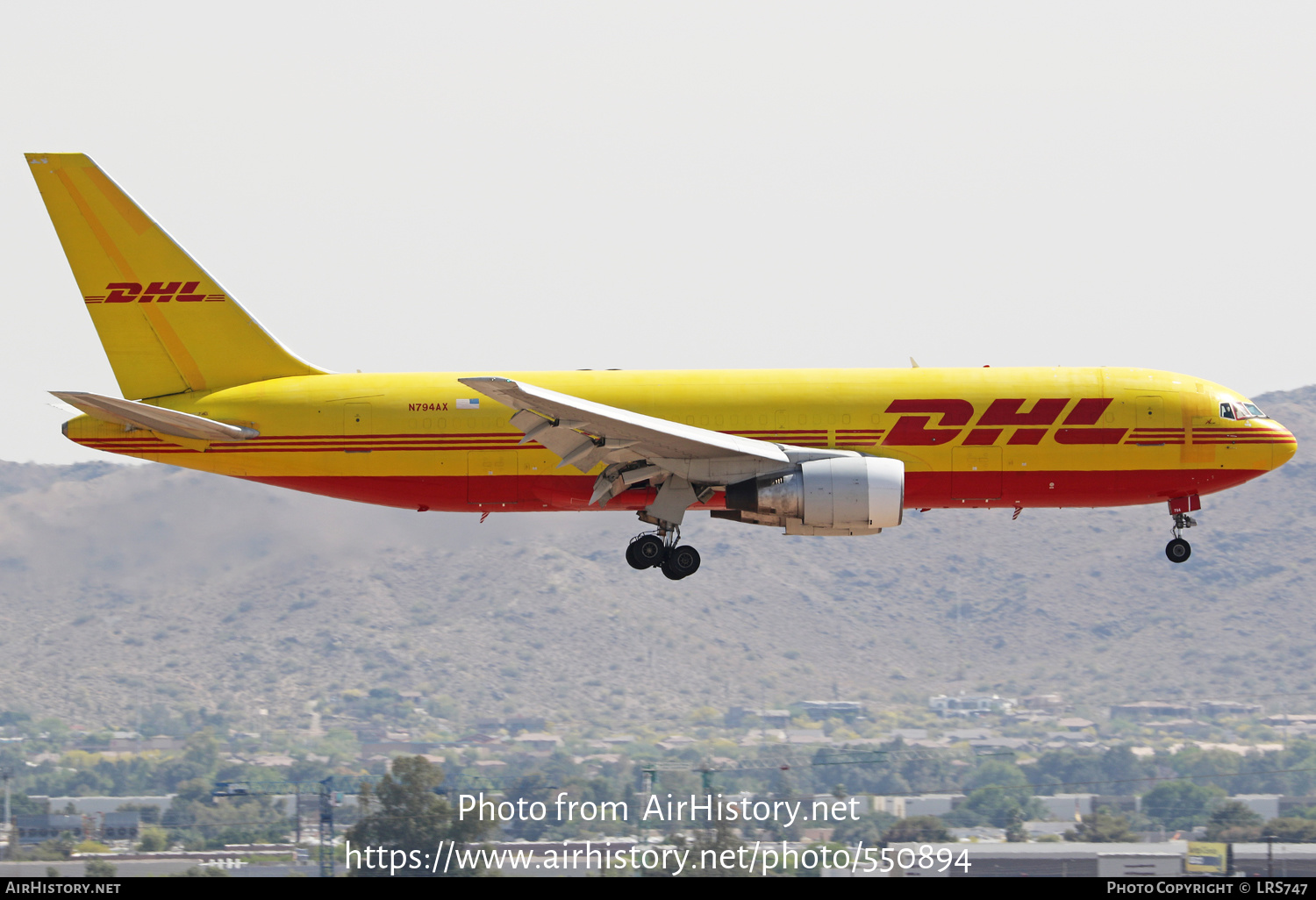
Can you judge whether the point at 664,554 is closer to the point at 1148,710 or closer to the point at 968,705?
the point at 1148,710

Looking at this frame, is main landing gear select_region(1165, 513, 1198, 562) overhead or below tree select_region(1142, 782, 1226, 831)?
overhead

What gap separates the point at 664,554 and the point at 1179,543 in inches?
528

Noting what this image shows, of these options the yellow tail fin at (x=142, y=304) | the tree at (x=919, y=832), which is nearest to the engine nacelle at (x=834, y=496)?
the yellow tail fin at (x=142, y=304)

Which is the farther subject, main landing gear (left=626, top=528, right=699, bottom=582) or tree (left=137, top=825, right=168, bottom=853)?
tree (left=137, top=825, right=168, bottom=853)

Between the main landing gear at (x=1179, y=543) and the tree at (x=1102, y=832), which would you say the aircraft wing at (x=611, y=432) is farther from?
the tree at (x=1102, y=832)

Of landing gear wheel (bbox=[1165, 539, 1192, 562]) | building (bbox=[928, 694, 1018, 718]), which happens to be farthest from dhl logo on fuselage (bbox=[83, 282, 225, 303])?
building (bbox=[928, 694, 1018, 718])

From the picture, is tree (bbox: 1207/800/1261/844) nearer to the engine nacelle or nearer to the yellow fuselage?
the yellow fuselage

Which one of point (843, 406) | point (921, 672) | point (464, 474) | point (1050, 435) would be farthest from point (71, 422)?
point (921, 672)

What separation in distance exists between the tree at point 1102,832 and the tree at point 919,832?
534cm

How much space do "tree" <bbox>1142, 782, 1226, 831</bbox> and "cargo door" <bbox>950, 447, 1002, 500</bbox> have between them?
3853cm

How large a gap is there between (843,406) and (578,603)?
477 ft

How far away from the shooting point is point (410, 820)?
210ft

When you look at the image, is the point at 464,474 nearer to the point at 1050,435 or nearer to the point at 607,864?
the point at 1050,435

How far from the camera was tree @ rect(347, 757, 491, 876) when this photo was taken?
62.1 m
